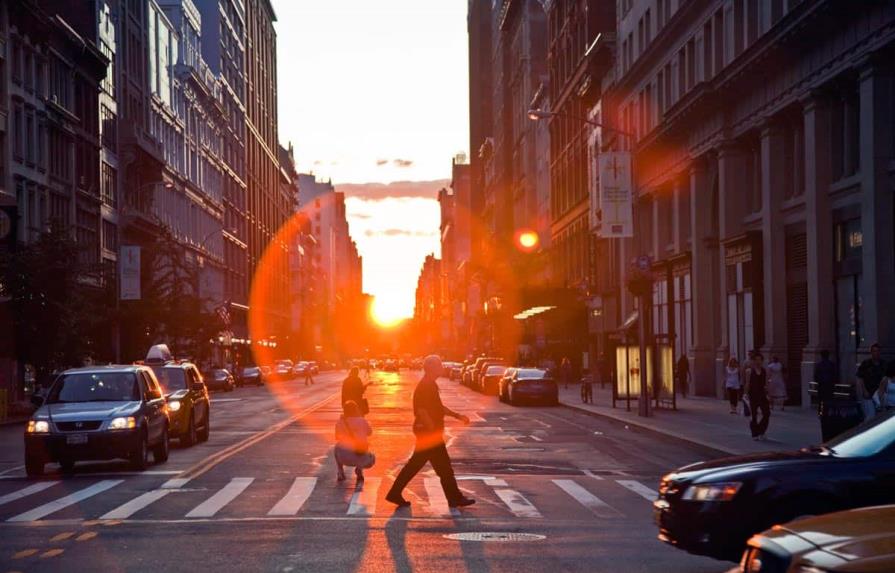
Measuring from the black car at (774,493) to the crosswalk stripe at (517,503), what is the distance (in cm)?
544

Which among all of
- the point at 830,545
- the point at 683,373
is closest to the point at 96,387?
the point at 830,545

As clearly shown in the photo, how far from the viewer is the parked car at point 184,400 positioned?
1133 inches

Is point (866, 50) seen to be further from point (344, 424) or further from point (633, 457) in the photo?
point (344, 424)

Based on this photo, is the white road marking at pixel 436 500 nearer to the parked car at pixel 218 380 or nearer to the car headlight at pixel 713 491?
the car headlight at pixel 713 491

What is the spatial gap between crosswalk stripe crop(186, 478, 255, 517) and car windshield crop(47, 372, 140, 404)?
12.5 ft

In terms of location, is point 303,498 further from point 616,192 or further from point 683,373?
point 683,373

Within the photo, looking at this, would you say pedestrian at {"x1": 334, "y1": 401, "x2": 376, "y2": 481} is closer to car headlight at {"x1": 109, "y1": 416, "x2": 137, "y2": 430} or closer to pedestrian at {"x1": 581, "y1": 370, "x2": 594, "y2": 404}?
car headlight at {"x1": 109, "y1": 416, "x2": 137, "y2": 430}

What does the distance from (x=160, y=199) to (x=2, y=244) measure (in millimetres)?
43346

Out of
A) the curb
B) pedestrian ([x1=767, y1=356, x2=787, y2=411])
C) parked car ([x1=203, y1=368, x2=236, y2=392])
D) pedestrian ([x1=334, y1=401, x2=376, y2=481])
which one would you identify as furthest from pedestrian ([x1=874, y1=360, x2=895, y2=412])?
parked car ([x1=203, y1=368, x2=236, y2=392])

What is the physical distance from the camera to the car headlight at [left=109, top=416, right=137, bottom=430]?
2305 cm

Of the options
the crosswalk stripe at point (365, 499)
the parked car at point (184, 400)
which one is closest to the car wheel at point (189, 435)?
the parked car at point (184, 400)

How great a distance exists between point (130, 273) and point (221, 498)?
43.8 metres

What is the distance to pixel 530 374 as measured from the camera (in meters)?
53.9

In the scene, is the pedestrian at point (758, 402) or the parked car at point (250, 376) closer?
the pedestrian at point (758, 402)
